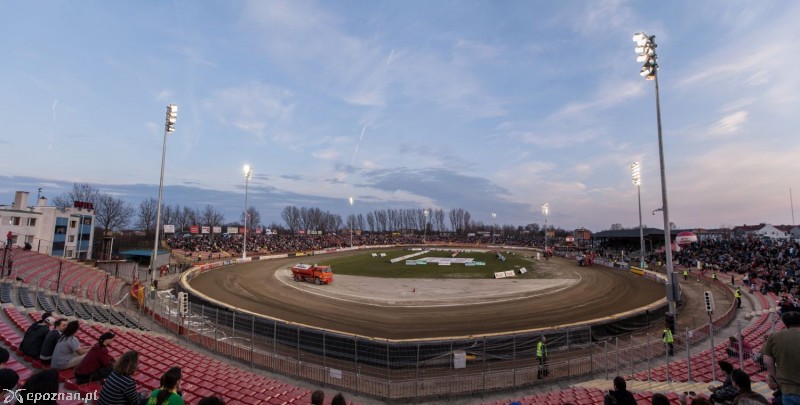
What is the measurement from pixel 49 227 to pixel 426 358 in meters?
56.3

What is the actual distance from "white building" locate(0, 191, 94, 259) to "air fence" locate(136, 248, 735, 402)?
41.7 meters

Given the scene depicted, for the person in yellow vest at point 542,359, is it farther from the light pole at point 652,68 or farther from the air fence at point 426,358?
the light pole at point 652,68

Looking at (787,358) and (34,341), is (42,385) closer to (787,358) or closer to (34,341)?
(34,341)

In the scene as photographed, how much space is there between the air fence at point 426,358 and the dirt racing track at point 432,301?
4.56 m

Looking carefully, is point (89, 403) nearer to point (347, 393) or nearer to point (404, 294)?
point (347, 393)

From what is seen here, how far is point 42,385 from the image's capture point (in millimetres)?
4660

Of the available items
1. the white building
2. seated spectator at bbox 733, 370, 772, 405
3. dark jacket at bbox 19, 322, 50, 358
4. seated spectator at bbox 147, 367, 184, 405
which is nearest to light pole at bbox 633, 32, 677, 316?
seated spectator at bbox 733, 370, 772, 405

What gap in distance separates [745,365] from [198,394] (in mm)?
16306

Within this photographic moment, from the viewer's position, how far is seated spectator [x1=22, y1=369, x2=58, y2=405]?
15.2ft

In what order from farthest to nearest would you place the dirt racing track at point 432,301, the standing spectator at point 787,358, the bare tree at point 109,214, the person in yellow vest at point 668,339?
1. the bare tree at point 109,214
2. the dirt racing track at point 432,301
3. the person in yellow vest at point 668,339
4. the standing spectator at point 787,358

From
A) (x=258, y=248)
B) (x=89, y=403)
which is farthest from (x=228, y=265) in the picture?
(x=89, y=403)

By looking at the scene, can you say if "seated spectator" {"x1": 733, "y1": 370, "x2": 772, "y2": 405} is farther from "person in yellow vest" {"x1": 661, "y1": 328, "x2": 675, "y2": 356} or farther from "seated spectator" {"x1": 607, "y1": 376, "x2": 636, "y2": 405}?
"person in yellow vest" {"x1": 661, "y1": 328, "x2": 675, "y2": 356}

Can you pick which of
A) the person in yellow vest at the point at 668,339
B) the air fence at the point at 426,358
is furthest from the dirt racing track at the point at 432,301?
the person in yellow vest at the point at 668,339

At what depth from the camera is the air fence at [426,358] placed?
13.7 meters
